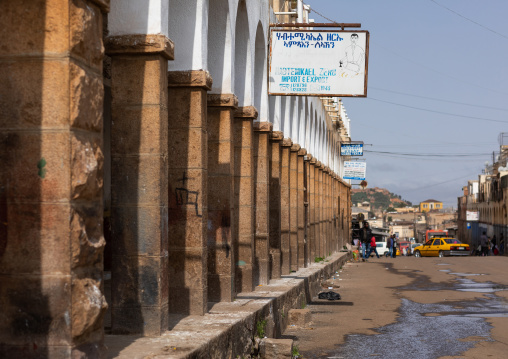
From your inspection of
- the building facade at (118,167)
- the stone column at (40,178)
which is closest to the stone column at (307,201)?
the building facade at (118,167)

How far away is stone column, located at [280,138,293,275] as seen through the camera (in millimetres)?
17734

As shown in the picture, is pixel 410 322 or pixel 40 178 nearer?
pixel 40 178

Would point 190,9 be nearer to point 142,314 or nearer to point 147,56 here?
point 147,56

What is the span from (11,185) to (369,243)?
39568mm

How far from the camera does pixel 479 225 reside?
8662 centimetres

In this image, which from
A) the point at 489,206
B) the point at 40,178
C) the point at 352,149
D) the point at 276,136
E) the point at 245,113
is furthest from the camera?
the point at 489,206

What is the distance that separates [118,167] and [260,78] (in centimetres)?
863

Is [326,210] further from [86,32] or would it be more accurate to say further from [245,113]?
[86,32]

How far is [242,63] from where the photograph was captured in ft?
44.7

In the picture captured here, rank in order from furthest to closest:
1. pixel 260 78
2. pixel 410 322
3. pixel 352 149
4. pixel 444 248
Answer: pixel 444 248, pixel 352 149, pixel 260 78, pixel 410 322

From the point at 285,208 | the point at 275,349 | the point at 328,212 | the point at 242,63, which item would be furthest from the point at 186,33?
the point at 328,212

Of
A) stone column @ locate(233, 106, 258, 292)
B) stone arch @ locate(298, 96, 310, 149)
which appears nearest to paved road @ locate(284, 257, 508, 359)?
stone column @ locate(233, 106, 258, 292)

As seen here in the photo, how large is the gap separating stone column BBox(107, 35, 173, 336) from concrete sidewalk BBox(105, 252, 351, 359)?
1.33 feet

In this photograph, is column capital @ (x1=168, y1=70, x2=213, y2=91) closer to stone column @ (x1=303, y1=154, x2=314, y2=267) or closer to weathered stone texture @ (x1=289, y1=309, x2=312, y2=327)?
weathered stone texture @ (x1=289, y1=309, x2=312, y2=327)
